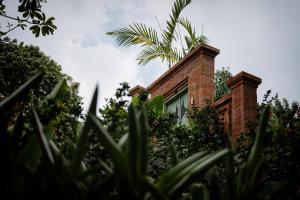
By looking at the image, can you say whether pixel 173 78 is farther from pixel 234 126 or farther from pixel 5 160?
pixel 5 160

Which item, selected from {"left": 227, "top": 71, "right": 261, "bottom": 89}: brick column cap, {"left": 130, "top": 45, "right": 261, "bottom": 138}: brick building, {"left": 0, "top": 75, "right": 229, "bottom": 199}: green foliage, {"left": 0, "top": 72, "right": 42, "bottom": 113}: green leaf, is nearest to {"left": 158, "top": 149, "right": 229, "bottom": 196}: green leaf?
{"left": 0, "top": 75, "right": 229, "bottom": 199}: green foliage

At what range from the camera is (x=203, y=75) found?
9.37 m

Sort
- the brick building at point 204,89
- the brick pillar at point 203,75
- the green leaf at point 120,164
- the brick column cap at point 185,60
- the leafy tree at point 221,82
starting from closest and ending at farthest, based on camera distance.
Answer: the green leaf at point 120,164, the brick building at point 204,89, the brick pillar at point 203,75, the brick column cap at point 185,60, the leafy tree at point 221,82

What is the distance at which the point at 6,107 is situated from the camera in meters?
1.56

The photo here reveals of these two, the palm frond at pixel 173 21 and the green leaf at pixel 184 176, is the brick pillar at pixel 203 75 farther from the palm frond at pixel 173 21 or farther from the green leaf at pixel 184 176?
the green leaf at pixel 184 176

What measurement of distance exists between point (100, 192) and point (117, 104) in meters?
2.75

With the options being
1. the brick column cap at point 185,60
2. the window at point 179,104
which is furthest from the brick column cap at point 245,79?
the window at point 179,104

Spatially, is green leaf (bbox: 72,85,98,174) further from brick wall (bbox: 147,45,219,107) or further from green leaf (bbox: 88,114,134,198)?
brick wall (bbox: 147,45,219,107)

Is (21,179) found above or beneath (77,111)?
beneath

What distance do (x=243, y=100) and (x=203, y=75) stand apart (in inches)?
79.9

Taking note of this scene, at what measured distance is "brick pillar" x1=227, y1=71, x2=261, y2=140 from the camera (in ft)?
24.6

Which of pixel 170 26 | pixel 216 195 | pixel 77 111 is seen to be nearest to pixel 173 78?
pixel 170 26

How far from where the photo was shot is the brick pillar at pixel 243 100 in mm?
7484

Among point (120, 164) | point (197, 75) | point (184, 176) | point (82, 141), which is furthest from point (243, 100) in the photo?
point (120, 164)
